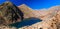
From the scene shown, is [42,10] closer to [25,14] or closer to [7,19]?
[25,14]

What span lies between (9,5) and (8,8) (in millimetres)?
407

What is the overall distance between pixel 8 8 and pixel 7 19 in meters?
1.33

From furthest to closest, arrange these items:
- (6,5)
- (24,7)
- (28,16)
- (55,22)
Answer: (24,7)
(28,16)
(6,5)
(55,22)

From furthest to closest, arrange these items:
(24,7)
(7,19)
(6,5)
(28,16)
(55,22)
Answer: (24,7) < (28,16) < (6,5) < (7,19) < (55,22)

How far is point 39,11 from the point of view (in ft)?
62.6

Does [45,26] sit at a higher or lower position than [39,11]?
lower

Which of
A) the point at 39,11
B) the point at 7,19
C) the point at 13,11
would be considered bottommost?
the point at 7,19

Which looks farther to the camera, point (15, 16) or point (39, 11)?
point (39, 11)

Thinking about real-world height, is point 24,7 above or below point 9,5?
above

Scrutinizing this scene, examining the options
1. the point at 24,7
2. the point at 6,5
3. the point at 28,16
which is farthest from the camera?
the point at 24,7

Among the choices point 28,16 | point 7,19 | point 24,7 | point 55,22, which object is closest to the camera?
point 55,22

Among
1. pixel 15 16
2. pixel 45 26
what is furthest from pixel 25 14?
pixel 45 26

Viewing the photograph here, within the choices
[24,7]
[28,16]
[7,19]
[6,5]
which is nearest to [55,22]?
[7,19]

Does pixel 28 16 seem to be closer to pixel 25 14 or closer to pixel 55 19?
pixel 25 14
